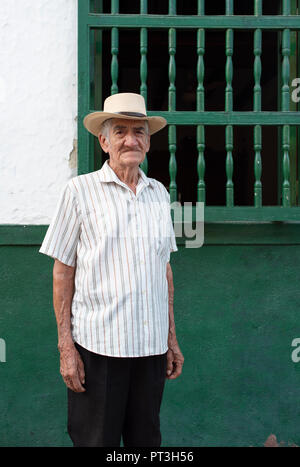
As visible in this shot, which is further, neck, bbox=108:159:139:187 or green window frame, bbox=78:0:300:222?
green window frame, bbox=78:0:300:222

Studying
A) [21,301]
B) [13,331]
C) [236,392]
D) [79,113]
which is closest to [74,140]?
[79,113]

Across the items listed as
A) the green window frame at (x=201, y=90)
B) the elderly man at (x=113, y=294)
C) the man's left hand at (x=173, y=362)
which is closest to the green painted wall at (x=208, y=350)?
the green window frame at (x=201, y=90)

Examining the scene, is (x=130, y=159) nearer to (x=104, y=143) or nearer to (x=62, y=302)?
(x=104, y=143)

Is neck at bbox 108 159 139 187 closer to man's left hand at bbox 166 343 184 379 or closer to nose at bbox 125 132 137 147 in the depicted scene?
nose at bbox 125 132 137 147

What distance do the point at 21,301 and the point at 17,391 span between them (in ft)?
1.70

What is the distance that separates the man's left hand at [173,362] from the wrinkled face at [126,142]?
82cm

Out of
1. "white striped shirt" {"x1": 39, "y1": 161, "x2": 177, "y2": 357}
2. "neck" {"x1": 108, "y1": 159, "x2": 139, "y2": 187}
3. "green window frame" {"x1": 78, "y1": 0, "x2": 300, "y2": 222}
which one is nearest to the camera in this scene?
"white striped shirt" {"x1": 39, "y1": 161, "x2": 177, "y2": 357}

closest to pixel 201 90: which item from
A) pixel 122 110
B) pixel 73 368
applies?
pixel 122 110

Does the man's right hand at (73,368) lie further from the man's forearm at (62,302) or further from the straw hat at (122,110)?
the straw hat at (122,110)

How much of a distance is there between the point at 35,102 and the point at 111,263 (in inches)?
51.6

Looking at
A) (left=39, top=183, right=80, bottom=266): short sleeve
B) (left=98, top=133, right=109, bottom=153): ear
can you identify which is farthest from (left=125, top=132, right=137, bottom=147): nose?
(left=39, top=183, right=80, bottom=266): short sleeve

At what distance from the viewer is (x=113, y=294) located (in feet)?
5.50

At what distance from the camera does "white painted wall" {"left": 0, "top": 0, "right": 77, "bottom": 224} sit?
8.26 ft

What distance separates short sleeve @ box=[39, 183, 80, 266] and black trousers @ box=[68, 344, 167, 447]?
40 centimetres
